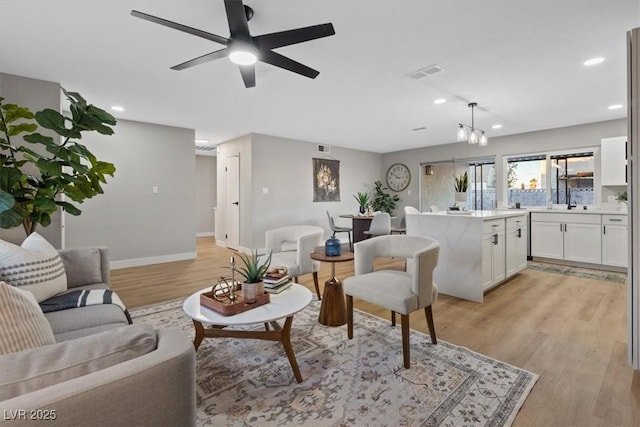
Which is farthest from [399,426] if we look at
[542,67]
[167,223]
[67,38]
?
[167,223]

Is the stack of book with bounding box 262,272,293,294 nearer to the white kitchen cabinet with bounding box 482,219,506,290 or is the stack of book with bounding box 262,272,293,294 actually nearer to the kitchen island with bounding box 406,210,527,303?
the kitchen island with bounding box 406,210,527,303

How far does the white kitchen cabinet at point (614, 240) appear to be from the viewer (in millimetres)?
4297

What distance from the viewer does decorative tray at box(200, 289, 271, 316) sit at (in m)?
1.75

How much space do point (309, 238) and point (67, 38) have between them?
8.72 feet

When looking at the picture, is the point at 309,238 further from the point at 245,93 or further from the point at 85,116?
the point at 85,116

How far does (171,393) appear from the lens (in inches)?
30.5

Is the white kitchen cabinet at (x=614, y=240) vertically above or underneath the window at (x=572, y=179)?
underneath

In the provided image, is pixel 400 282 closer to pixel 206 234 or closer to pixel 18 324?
pixel 18 324

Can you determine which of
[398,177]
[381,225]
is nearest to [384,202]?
[398,177]

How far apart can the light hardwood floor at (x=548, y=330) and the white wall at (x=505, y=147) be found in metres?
2.61

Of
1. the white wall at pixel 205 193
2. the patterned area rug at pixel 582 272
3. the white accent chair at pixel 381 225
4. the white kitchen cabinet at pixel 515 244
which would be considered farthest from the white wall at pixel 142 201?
the patterned area rug at pixel 582 272

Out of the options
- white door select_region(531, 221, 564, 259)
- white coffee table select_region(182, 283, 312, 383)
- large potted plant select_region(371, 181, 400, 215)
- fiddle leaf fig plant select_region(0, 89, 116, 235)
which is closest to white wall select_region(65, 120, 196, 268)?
fiddle leaf fig plant select_region(0, 89, 116, 235)

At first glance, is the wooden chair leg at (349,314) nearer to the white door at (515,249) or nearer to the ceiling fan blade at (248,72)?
the ceiling fan blade at (248,72)

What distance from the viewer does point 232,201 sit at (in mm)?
6375
